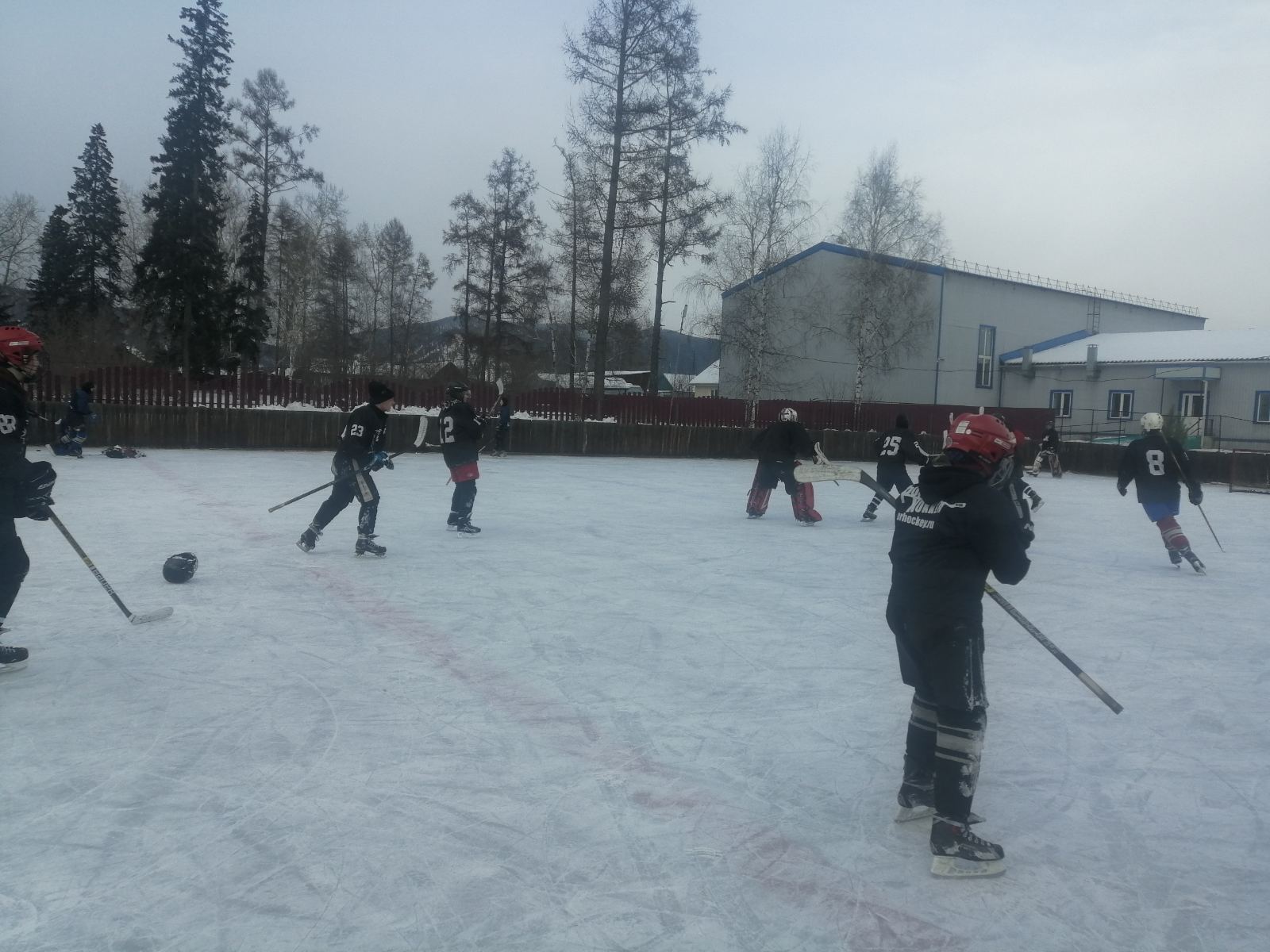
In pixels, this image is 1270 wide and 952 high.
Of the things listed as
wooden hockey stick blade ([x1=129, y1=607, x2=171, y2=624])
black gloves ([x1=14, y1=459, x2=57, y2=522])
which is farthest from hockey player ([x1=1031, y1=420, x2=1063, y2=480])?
black gloves ([x1=14, y1=459, x2=57, y2=522])

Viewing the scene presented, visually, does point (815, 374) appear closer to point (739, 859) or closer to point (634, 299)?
point (634, 299)

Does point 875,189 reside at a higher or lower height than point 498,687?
higher

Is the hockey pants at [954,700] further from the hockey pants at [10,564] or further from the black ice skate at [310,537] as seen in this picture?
the black ice skate at [310,537]

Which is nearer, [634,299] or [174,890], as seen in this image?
[174,890]

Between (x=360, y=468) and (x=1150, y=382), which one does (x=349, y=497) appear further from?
(x=1150, y=382)

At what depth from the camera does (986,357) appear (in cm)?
4028

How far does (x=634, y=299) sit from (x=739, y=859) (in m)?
28.7

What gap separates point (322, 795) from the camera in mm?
3506

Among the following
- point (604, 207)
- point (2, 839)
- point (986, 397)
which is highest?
point (604, 207)

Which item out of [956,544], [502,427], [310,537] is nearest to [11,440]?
[310,537]

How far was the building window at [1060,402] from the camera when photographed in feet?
127

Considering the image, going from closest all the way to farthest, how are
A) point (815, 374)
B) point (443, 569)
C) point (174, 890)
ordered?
point (174, 890) < point (443, 569) < point (815, 374)

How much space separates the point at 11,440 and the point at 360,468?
3786 millimetres

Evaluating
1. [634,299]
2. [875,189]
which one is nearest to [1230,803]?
[634,299]
